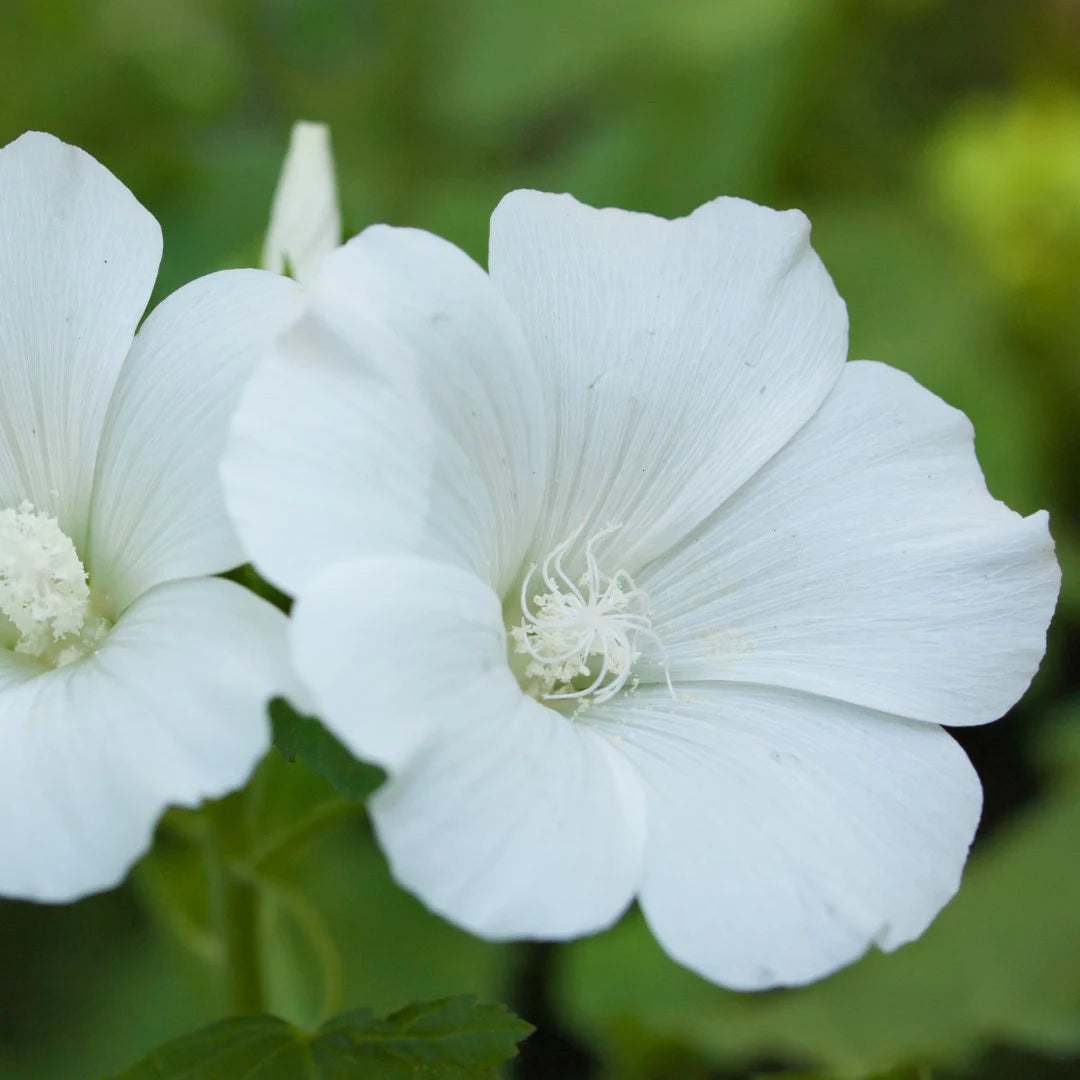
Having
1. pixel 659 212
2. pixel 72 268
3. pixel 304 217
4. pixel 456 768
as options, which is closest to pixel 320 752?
pixel 456 768

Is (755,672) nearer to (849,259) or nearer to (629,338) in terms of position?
(629,338)

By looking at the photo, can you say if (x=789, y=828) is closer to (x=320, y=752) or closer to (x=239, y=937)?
(x=320, y=752)

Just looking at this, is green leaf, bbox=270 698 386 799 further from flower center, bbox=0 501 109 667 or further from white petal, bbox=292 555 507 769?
flower center, bbox=0 501 109 667

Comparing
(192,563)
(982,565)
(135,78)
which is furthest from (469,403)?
(135,78)

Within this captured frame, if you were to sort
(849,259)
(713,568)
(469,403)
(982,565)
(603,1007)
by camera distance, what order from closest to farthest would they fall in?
(469,403) < (982,565) < (713,568) < (603,1007) < (849,259)

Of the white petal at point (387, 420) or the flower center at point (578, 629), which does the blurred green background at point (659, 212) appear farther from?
the white petal at point (387, 420)
